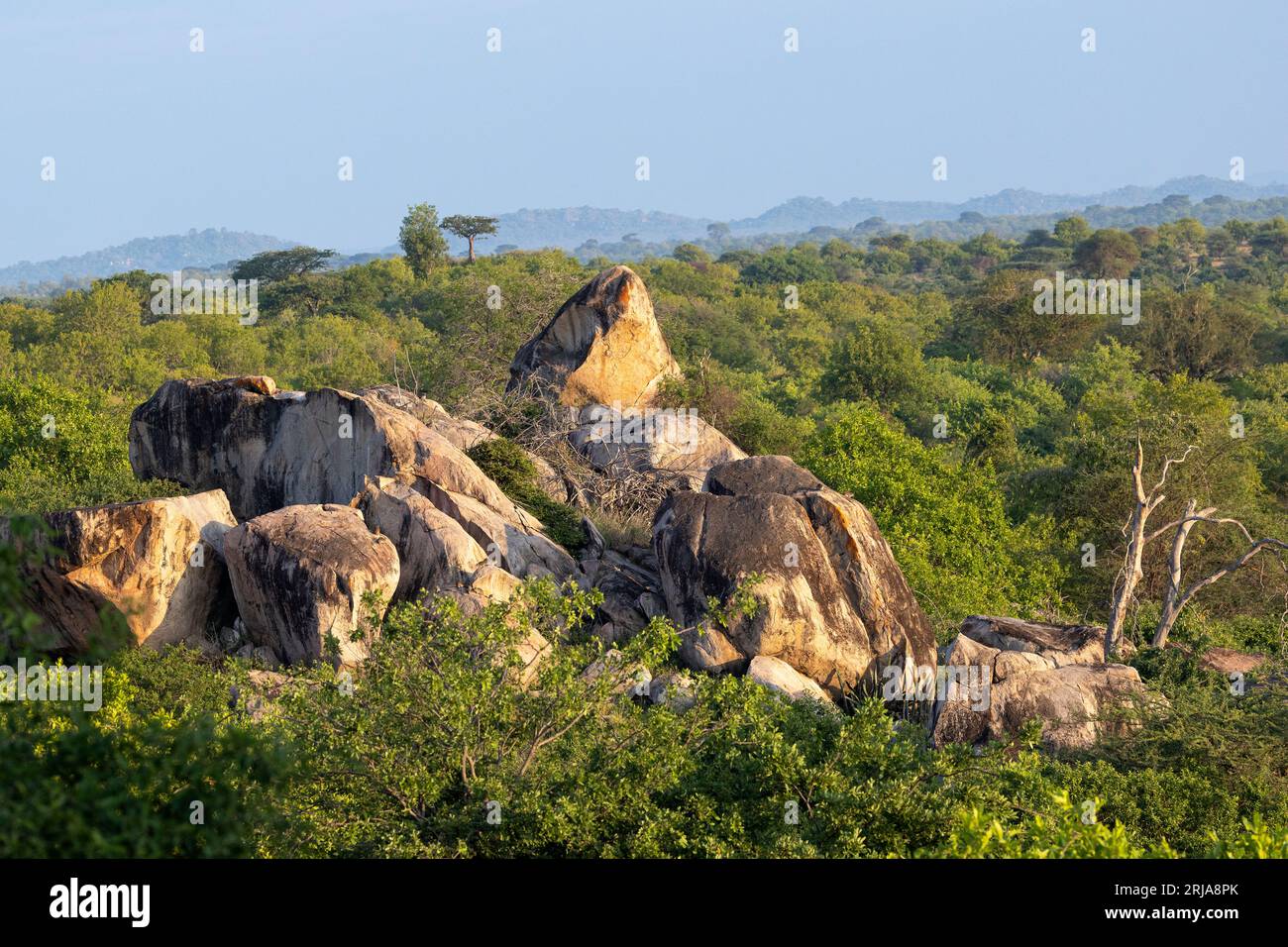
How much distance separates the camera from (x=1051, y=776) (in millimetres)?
13578

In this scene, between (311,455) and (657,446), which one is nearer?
(311,455)

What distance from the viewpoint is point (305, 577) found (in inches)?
719

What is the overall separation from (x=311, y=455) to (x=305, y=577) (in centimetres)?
528

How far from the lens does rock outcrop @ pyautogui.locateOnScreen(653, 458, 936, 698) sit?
18.6 m

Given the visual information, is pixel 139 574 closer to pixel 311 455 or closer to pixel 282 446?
pixel 311 455

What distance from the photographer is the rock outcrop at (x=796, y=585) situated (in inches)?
731

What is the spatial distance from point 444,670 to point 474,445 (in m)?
13.9

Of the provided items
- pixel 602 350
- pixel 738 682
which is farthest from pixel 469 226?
pixel 738 682

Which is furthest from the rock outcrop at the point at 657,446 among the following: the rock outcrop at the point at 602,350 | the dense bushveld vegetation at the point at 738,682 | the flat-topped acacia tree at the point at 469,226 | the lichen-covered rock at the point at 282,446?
the flat-topped acacia tree at the point at 469,226

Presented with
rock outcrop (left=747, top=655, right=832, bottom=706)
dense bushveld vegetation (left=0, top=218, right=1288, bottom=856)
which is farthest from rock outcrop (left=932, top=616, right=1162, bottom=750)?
rock outcrop (left=747, top=655, right=832, bottom=706)

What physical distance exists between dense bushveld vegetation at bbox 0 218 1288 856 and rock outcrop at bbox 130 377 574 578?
1070 millimetres

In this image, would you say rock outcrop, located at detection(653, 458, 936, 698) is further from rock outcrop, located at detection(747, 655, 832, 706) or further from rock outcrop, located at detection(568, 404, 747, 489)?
rock outcrop, located at detection(568, 404, 747, 489)

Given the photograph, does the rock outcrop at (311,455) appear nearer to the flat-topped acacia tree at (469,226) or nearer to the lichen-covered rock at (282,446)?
the lichen-covered rock at (282,446)

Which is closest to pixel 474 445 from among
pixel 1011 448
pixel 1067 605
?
pixel 1067 605
